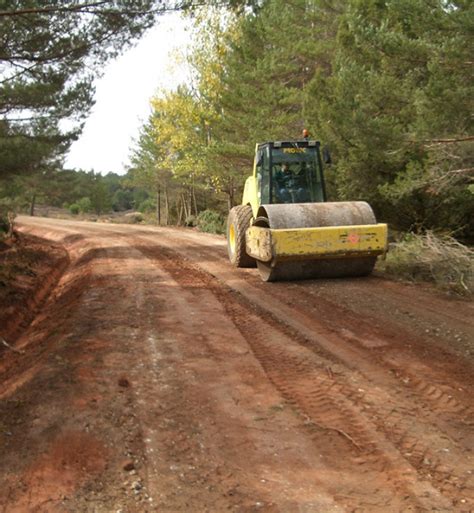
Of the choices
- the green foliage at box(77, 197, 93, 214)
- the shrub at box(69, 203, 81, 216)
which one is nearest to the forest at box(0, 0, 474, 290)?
the shrub at box(69, 203, 81, 216)

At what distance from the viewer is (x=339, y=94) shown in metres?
13.2

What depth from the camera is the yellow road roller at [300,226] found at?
866cm

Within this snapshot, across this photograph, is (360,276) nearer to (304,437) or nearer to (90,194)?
(304,437)

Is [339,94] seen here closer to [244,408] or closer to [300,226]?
[300,226]

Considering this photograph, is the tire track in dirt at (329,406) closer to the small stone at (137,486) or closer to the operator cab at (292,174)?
the small stone at (137,486)

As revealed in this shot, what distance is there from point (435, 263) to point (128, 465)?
735 centimetres

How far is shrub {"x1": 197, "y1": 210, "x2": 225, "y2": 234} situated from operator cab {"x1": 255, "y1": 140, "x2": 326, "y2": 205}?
14332 millimetres

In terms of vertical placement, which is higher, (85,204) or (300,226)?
(85,204)

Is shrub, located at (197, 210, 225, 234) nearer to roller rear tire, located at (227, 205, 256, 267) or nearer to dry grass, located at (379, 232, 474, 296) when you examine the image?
roller rear tire, located at (227, 205, 256, 267)

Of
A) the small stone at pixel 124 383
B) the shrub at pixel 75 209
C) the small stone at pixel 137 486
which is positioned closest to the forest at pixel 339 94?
the small stone at pixel 124 383

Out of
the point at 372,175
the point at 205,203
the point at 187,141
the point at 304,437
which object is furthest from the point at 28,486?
the point at 205,203

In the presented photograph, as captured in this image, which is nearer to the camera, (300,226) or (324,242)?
(324,242)

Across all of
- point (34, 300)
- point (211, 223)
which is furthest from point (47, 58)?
point (211, 223)

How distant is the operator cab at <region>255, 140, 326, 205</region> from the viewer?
10.3m
